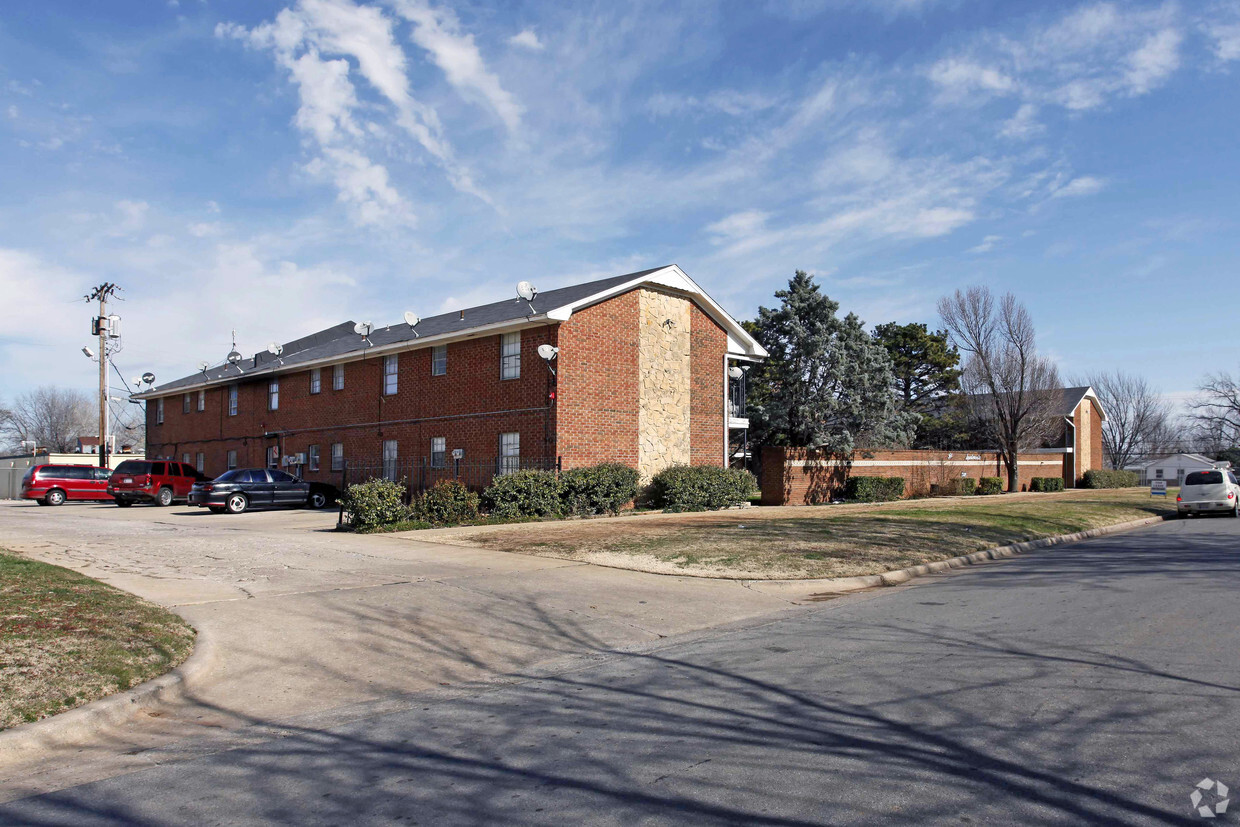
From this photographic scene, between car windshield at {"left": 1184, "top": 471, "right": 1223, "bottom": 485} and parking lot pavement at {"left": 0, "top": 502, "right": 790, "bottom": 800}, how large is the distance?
22.9 metres

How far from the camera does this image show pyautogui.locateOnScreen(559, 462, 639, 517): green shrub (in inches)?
846

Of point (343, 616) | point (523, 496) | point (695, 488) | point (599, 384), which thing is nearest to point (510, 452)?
point (599, 384)

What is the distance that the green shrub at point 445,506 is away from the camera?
750 inches

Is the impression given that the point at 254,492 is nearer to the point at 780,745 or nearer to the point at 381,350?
the point at 381,350

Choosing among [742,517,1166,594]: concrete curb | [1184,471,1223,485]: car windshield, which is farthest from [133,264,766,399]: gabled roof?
[1184,471,1223,485]: car windshield

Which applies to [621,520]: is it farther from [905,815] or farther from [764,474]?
[905,815]

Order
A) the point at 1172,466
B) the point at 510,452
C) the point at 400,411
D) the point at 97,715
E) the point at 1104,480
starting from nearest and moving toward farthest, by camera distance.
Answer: the point at 97,715
the point at 510,452
the point at 400,411
the point at 1104,480
the point at 1172,466

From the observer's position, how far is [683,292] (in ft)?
89.0

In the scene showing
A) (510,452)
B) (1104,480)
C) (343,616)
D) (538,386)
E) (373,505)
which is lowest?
(1104,480)

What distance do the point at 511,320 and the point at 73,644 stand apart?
1770 centimetres

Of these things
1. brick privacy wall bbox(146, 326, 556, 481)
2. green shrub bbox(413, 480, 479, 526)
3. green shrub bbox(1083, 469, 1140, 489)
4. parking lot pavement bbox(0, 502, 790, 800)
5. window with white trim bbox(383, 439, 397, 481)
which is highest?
brick privacy wall bbox(146, 326, 556, 481)

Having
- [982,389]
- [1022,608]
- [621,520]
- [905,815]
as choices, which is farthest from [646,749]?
[982,389]

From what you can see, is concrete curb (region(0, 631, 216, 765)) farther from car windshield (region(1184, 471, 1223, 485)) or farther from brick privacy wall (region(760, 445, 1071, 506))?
car windshield (region(1184, 471, 1223, 485))

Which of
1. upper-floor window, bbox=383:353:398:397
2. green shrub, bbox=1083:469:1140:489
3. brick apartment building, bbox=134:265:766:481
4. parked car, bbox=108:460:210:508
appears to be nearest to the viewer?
brick apartment building, bbox=134:265:766:481
